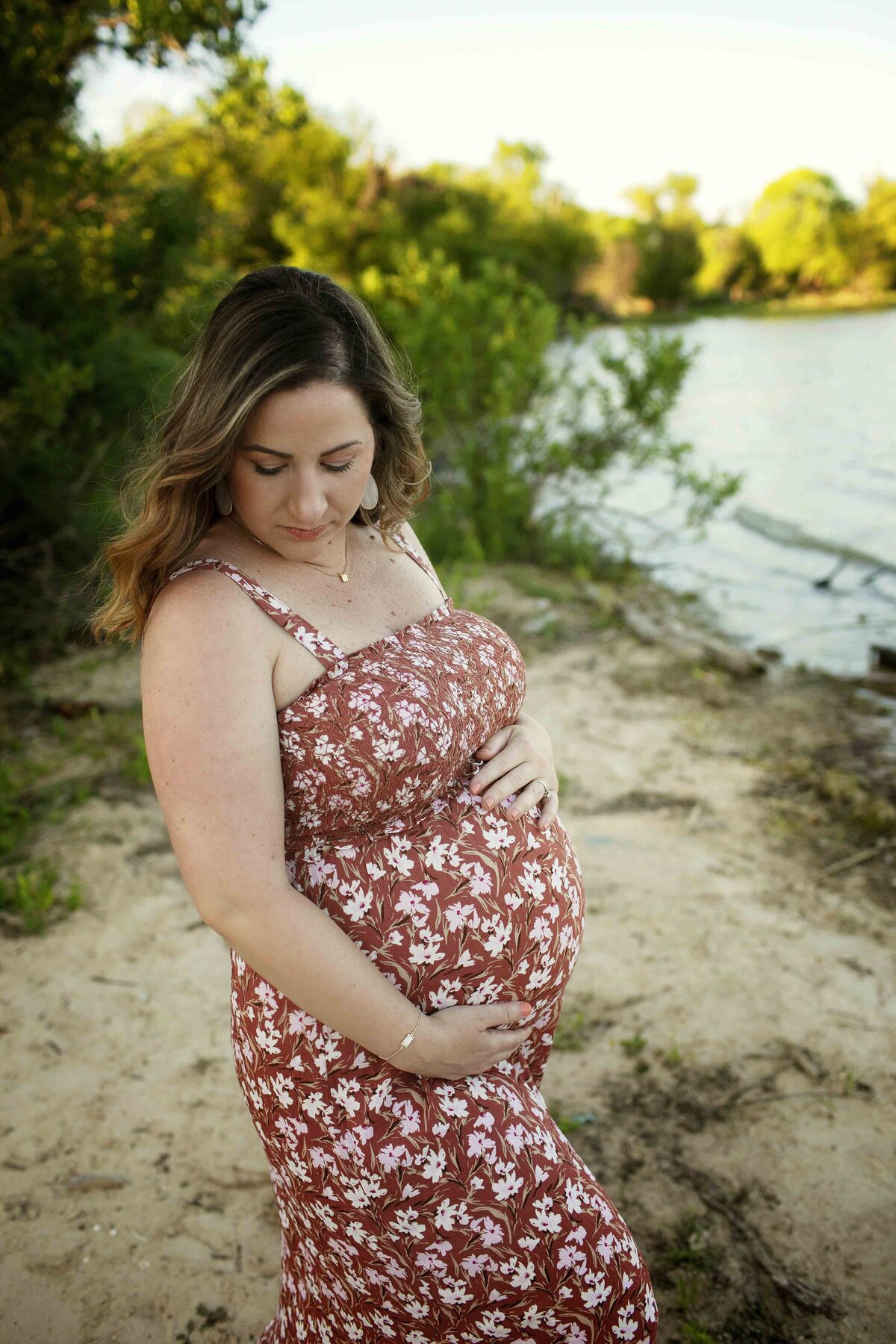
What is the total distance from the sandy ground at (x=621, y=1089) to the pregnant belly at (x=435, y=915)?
98 cm

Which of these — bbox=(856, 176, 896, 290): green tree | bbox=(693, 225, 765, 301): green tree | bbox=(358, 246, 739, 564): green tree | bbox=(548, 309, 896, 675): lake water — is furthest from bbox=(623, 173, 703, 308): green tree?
bbox=(358, 246, 739, 564): green tree

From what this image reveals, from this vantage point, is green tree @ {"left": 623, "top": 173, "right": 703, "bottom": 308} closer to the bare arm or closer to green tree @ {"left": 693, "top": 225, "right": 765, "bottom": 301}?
green tree @ {"left": 693, "top": 225, "right": 765, "bottom": 301}

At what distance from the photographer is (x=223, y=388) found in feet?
4.82

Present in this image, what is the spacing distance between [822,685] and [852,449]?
35.7ft

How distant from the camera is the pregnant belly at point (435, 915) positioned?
1.54 meters

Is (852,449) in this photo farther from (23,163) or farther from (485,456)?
(23,163)

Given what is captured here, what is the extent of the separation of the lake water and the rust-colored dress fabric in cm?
519

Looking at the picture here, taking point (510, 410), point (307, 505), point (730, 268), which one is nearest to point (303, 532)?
point (307, 505)

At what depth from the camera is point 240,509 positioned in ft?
5.32

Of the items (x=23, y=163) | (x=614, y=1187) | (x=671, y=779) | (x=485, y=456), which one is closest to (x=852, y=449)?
(x=485, y=456)

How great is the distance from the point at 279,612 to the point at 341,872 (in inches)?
18.7

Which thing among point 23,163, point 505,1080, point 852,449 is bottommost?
point 852,449

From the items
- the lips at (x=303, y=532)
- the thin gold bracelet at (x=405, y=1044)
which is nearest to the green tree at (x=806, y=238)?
the lips at (x=303, y=532)

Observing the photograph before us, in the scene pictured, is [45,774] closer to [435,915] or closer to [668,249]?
[435,915]
